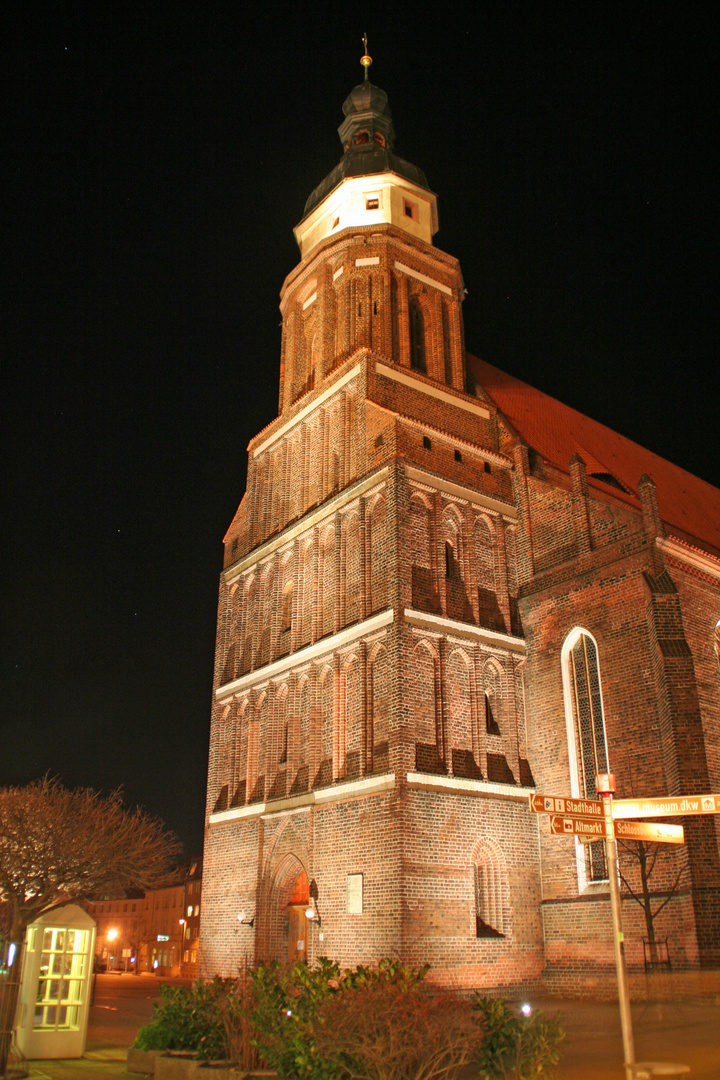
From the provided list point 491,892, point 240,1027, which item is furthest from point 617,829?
point 491,892

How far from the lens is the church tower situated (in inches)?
766

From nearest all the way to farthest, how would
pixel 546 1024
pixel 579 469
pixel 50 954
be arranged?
pixel 546 1024 → pixel 50 954 → pixel 579 469

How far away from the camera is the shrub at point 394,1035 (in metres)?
9.62

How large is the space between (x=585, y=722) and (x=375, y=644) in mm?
5283

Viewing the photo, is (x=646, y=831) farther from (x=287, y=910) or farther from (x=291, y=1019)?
(x=287, y=910)

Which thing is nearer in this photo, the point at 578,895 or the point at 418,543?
the point at 578,895

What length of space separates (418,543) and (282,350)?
11.6 meters

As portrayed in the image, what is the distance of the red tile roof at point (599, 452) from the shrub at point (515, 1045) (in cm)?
1610

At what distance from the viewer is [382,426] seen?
78.3 ft

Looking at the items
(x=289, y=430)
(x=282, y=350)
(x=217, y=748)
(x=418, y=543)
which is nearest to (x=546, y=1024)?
(x=418, y=543)

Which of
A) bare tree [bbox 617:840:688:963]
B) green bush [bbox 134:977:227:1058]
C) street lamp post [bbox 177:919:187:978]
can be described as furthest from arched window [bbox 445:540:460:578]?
street lamp post [bbox 177:919:187:978]

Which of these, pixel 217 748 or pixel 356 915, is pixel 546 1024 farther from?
pixel 217 748

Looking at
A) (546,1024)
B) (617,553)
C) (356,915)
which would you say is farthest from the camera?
(617,553)

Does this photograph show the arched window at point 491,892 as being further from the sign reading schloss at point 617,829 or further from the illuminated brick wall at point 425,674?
the sign reading schloss at point 617,829
